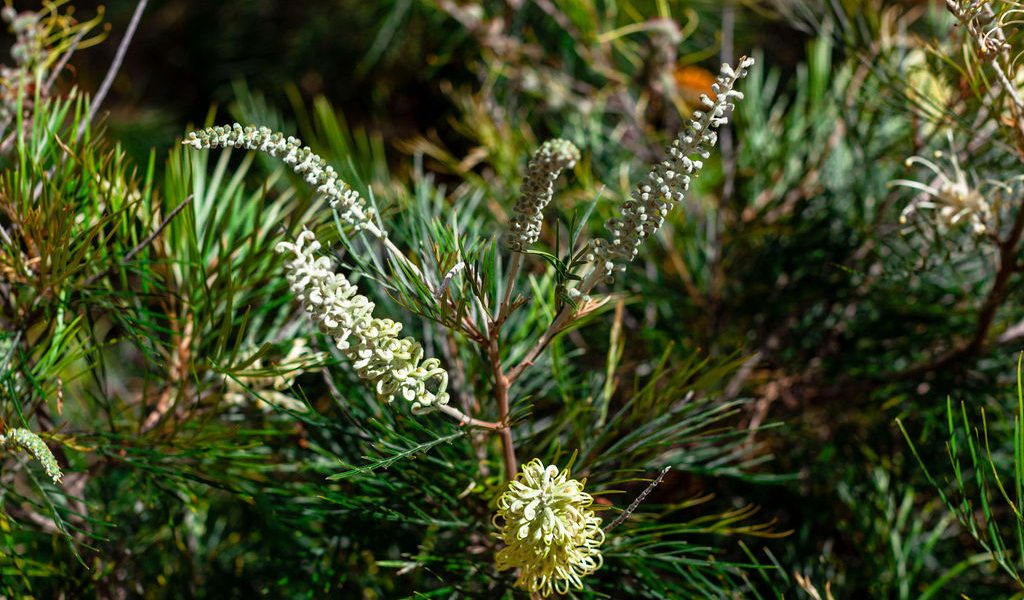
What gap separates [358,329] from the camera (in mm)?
228

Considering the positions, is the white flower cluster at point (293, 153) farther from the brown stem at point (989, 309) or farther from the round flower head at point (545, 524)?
the brown stem at point (989, 309)

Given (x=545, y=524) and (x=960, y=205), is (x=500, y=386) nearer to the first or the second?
(x=545, y=524)

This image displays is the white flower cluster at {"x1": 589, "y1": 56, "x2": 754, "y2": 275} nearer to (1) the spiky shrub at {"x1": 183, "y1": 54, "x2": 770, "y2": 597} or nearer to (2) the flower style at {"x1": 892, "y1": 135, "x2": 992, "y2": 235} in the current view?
(1) the spiky shrub at {"x1": 183, "y1": 54, "x2": 770, "y2": 597}

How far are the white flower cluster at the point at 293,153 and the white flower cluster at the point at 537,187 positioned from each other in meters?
0.04

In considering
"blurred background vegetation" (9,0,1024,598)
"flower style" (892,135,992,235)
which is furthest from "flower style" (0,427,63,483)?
"flower style" (892,135,992,235)

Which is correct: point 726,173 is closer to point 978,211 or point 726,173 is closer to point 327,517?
point 978,211

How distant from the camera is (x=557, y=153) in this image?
22 centimetres

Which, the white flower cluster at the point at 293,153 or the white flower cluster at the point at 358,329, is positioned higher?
the white flower cluster at the point at 293,153

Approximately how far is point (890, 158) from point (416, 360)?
0.30 metres

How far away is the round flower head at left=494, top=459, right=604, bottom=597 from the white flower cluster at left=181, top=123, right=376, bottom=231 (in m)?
0.09

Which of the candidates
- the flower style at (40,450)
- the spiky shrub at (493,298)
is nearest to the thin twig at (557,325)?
the spiky shrub at (493,298)

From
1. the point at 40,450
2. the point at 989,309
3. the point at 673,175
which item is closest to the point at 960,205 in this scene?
the point at 989,309

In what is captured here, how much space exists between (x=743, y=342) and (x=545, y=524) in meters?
0.15

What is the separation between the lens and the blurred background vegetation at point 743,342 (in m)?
0.33
